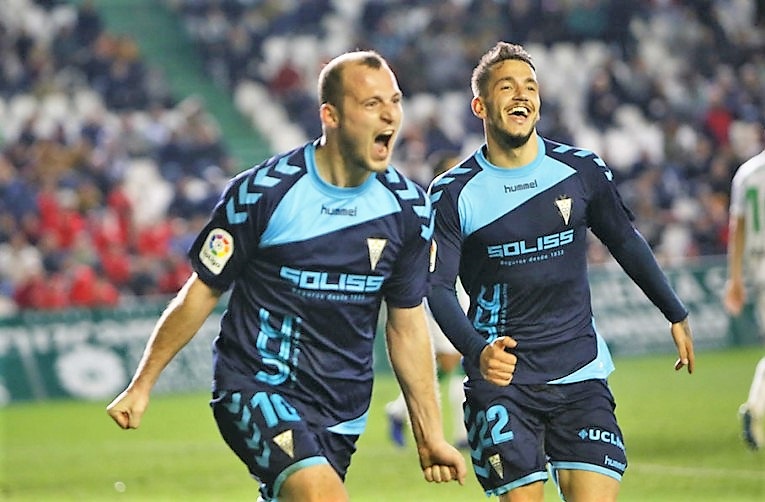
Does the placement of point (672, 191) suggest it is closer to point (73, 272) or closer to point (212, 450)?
point (73, 272)

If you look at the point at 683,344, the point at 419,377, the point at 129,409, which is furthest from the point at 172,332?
the point at 683,344

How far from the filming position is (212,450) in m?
14.1

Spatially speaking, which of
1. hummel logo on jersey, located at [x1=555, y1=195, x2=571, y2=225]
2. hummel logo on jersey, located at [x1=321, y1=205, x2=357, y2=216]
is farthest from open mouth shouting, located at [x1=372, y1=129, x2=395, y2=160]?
hummel logo on jersey, located at [x1=555, y1=195, x2=571, y2=225]

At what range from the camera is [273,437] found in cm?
591

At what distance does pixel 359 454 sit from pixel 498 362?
731 centimetres

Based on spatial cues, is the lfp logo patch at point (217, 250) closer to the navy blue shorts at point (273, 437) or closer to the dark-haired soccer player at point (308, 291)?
the dark-haired soccer player at point (308, 291)

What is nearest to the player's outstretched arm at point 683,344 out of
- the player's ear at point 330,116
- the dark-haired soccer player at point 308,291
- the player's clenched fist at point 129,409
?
the dark-haired soccer player at point 308,291

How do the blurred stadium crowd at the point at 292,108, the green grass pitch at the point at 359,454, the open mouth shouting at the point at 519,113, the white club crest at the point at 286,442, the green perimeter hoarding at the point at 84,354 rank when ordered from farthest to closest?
the blurred stadium crowd at the point at 292,108 → the green perimeter hoarding at the point at 84,354 → the green grass pitch at the point at 359,454 → the open mouth shouting at the point at 519,113 → the white club crest at the point at 286,442

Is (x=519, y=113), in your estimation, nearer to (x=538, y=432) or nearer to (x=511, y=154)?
(x=511, y=154)

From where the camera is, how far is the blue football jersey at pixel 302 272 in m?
5.97

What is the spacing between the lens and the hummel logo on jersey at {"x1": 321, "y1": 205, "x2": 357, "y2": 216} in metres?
6.04

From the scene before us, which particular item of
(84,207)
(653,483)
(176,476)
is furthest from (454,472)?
(84,207)

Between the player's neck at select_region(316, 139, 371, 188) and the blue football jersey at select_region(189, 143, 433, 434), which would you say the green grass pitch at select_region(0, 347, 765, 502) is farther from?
the player's neck at select_region(316, 139, 371, 188)

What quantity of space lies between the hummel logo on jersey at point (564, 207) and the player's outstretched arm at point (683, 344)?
0.74 metres
